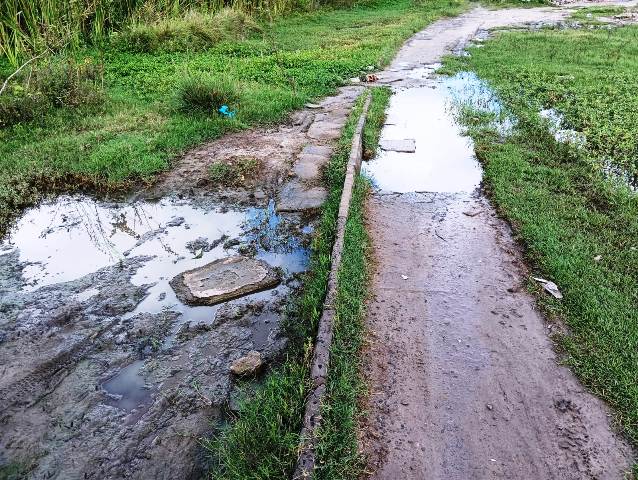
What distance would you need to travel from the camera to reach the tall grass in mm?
9383

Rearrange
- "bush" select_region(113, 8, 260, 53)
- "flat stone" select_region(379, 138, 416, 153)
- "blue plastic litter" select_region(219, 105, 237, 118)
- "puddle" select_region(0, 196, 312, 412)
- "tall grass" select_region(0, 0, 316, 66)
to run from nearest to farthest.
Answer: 1. "puddle" select_region(0, 196, 312, 412)
2. "flat stone" select_region(379, 138, 416, 153)
3. "blue plastic litter" select_region(219, 105, 237, 118)
4. "tall grass" select_region(0, 0, 316, 66)
5. "bush" select_region(113, 8, 260, 53)

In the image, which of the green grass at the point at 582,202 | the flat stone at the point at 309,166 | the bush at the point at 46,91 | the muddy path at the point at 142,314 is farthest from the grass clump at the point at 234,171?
the bush at the point at 46,91

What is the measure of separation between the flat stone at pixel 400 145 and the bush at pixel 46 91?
5.16 metres

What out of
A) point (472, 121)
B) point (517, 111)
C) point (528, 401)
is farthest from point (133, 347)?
point (517, 111)

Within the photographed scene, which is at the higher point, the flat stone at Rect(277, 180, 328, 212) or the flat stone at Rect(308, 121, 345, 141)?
the flat stone at Rect(308, 121, 345, 141)

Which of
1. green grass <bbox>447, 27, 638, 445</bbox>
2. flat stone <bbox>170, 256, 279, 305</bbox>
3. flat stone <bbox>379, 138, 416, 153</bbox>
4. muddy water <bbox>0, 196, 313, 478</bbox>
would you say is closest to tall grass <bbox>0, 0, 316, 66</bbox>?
muddy water <bbox>0, 196, 313, 478</bbox>

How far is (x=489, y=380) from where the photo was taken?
3.25 meters

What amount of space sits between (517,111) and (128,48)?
32.7ft

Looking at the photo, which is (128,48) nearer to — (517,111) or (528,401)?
(517,111)

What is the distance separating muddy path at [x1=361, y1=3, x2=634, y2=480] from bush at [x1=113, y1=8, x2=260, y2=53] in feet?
30.4

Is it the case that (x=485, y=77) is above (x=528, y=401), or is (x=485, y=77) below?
above

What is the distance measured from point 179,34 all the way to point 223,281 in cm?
1104

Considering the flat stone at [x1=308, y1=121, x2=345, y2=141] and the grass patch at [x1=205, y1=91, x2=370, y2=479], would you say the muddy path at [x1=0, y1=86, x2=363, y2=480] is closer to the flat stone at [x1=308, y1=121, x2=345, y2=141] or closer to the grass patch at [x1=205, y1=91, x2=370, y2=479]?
the grass patch at [x1=205, y1=91, x2=370, y2=479]

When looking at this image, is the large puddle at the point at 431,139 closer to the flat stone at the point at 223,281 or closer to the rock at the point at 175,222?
the flat stone at the point at 223,281
